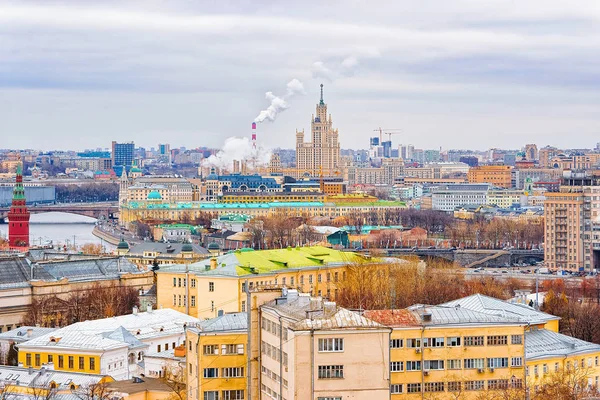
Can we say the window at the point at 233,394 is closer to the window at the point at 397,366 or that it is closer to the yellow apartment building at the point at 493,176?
the window at the point at 397,366

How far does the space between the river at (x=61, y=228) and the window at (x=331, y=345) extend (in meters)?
61.9

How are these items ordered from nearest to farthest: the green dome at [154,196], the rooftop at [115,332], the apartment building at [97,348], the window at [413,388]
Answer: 1. the window at [413,388]
2. the apartment building at [97,348]
3. the rooftop at [115,332]
4. the green dome at [154,196]

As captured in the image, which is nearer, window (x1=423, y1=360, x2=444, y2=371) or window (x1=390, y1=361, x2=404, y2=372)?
window (x1=390, y1=361, x2=404, y2=372)

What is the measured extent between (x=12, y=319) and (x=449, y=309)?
52.3ft

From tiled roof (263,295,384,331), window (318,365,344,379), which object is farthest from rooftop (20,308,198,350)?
window (318,365,344,379)

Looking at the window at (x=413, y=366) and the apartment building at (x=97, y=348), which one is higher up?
the window at (x=413, y=366)

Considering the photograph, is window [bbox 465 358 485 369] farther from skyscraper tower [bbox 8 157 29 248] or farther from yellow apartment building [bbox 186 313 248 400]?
skyscraper tower [bbox 8 157 29 248]

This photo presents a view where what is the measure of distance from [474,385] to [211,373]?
388 centimetres

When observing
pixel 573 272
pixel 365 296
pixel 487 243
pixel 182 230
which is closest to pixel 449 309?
pixel 365 296

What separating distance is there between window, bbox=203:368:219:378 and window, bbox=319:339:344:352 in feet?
9.86

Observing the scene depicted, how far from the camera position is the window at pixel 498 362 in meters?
21.8

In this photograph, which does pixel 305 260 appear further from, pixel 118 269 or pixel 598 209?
pixel 598 209

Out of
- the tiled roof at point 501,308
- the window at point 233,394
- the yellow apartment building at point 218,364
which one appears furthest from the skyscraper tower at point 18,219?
the window at point 233,394

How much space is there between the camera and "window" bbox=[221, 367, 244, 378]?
70.3ft
